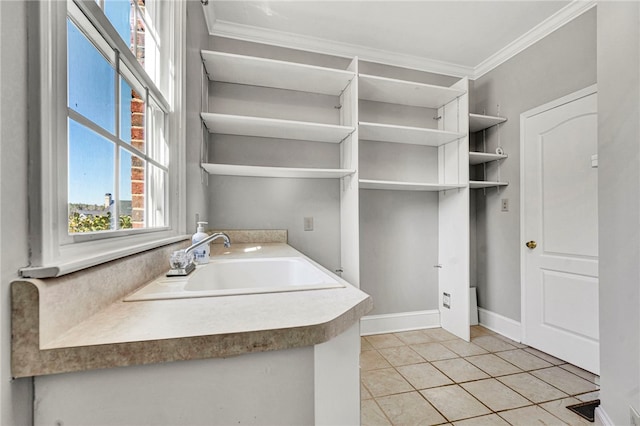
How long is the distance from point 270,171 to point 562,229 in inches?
92.0

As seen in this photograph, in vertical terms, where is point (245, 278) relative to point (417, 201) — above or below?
below

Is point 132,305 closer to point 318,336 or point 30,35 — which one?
point 318,336

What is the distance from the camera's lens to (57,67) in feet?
1.91

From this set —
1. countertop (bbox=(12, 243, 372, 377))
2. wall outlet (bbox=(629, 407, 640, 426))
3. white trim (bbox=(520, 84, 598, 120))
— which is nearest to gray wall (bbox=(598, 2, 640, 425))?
wall outlet (bbox=(629, 407, 640, 426))

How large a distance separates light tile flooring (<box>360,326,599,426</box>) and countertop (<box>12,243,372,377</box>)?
4.16 ft

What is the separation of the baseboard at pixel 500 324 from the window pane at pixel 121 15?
3.33 m

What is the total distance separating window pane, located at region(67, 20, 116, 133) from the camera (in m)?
0.71

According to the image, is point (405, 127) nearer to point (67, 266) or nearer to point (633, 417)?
point (633, 417)

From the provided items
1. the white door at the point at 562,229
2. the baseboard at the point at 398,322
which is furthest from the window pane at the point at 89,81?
the white door at the point at 562,229

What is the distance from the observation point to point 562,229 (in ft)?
7.30

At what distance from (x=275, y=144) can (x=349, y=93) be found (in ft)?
2.51

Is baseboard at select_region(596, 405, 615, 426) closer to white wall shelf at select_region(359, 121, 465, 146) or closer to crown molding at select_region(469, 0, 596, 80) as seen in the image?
white wall shelf at select_region(359, 121, 465, 146)

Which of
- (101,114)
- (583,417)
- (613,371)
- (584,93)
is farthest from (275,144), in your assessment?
(583,417)

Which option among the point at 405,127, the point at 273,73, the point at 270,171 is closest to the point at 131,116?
the point at 270,171
